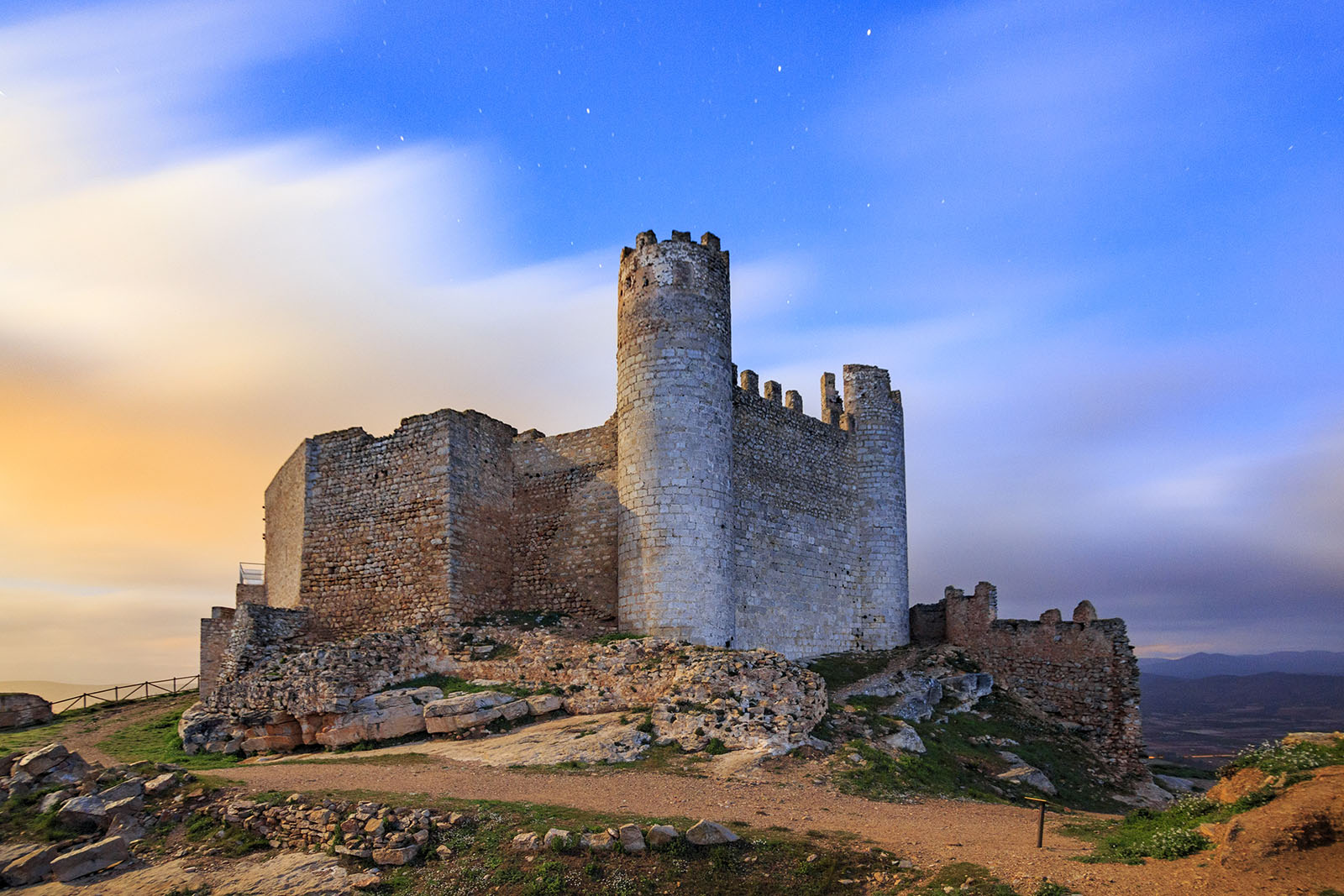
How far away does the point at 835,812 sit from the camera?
1335 centimetres

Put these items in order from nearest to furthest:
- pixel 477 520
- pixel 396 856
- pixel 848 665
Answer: pixel 396 856 < pixel 477 520 < pixel 848 665

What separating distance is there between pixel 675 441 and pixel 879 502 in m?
11.1

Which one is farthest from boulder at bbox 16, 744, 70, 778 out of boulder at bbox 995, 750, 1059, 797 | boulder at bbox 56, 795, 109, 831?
boulder at bbox 995, 750, 1059, 797

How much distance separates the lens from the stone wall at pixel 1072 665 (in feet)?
85.4

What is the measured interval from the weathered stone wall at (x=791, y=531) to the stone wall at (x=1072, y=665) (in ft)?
13.7

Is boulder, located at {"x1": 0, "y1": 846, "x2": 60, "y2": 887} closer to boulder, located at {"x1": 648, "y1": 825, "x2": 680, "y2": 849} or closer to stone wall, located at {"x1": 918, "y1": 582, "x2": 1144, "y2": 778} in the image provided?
boulder, located at {"x1": 648, "y1": 825, "x2": 680, "y2": 849}

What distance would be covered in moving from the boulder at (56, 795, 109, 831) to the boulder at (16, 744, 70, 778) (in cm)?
184

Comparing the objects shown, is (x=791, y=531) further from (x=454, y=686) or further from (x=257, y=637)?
(x=257, y=637)

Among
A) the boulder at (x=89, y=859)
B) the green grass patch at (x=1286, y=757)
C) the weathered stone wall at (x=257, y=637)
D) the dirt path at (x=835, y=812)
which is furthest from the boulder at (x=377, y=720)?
the green grass patch at (x=1286, y=757)

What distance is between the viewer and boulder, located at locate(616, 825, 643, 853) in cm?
1162

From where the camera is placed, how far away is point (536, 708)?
1914 cm

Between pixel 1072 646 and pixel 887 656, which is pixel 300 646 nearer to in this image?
pixel 887 656

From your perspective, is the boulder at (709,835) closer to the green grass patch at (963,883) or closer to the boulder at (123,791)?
the green grass patch at (963,883)

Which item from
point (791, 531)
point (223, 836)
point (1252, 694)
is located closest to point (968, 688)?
point (791, 531)
